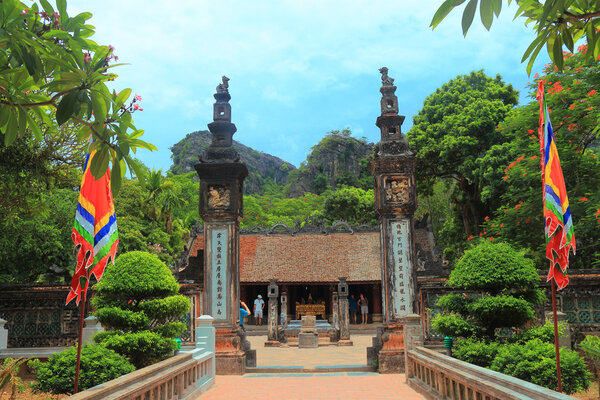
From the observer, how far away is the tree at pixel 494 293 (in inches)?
285

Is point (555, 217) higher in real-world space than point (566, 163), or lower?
lower

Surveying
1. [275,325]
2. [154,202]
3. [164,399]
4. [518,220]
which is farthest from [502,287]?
[154,202]

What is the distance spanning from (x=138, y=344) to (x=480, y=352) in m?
4.87

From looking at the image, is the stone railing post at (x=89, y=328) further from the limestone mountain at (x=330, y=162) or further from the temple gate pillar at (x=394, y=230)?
the limestone mountain at (x=330, y=162)

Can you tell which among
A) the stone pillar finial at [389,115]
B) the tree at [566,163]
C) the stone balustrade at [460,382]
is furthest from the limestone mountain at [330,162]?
the stone balustrade at [460,382]

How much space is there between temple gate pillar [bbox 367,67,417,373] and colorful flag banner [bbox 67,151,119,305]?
6.45m

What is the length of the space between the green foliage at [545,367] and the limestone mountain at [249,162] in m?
52.1

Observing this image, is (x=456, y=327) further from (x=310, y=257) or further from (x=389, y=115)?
(x=310, y=257)

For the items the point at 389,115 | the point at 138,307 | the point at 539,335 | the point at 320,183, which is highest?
the point at 320,183

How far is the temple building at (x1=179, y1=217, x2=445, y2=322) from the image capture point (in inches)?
953

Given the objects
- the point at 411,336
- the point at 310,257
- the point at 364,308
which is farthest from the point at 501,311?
the point at 310,257

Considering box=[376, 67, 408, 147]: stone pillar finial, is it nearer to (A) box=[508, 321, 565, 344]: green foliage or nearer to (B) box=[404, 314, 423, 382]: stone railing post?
(B) box=[404, 314, 423, 382]: stone railing post

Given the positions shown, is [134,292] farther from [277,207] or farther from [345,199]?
[277,207]

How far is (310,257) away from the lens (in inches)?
1006
